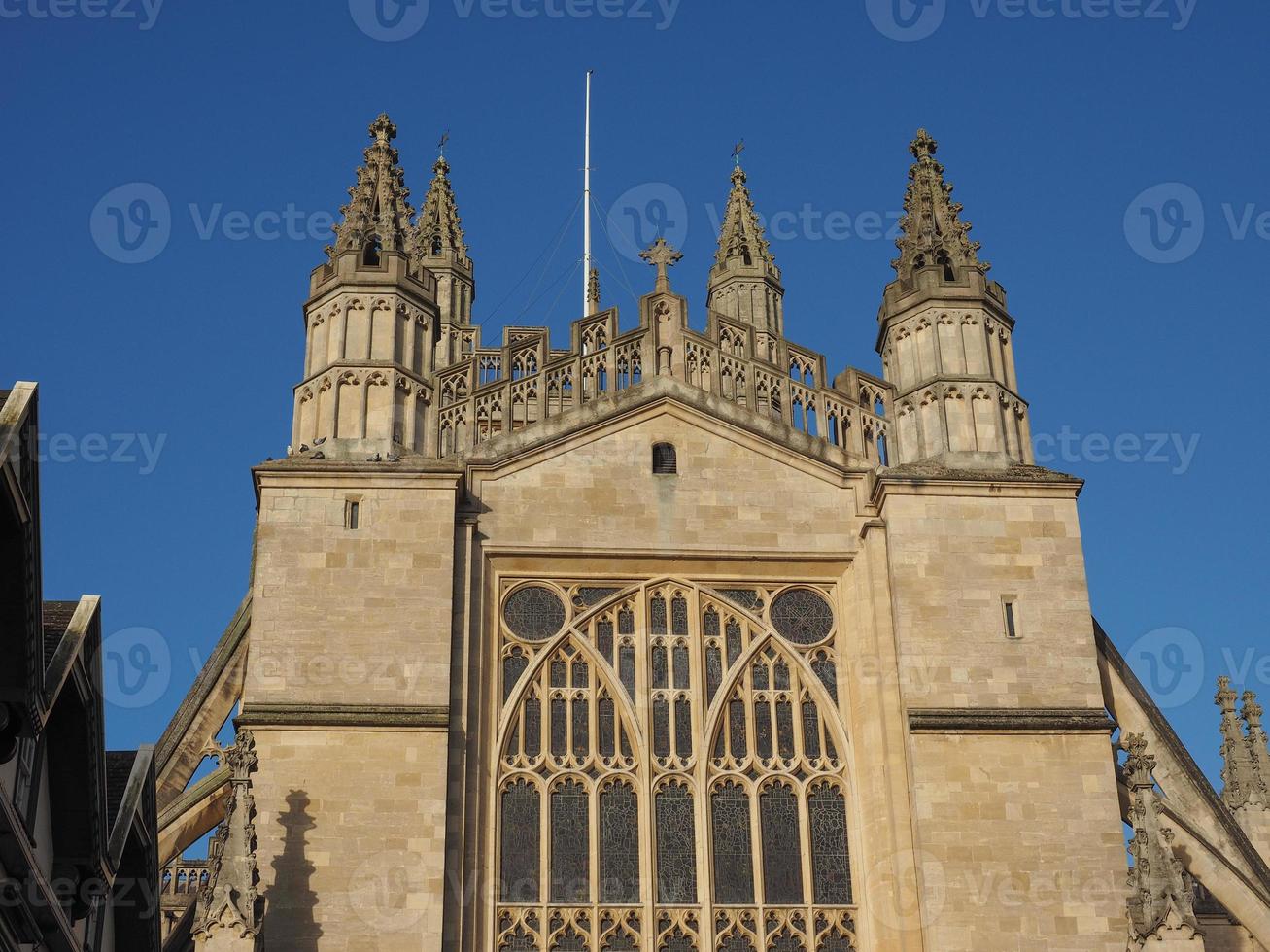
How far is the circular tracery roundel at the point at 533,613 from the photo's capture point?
22.6m

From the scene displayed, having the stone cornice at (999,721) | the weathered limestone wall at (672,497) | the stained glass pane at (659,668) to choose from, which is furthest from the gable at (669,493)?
the stone cornice at (999,721)

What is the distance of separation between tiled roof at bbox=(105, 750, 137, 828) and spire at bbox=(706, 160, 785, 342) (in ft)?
57.8

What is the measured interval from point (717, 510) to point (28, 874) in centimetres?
1108

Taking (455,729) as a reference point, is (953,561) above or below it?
above

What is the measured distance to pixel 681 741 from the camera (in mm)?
22094

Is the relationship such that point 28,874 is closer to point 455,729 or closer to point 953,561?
point 455,729

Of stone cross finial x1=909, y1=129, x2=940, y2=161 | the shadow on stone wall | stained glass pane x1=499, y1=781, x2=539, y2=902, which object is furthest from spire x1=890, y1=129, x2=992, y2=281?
the shadow on stone wall

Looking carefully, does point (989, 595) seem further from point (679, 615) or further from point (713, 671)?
point (679, 615)

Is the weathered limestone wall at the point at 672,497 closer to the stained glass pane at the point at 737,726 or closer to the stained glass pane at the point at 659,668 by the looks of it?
the stained glass pane at the point at 659,668

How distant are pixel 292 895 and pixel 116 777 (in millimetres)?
3341

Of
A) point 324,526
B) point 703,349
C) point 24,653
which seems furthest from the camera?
point 703,349

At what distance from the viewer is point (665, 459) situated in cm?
2358

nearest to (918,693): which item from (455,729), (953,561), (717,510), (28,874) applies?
(953,561)
